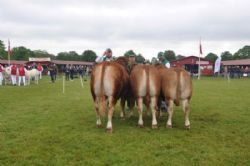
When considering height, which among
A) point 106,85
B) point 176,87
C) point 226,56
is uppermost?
point 226,56

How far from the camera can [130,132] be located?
8.58 m

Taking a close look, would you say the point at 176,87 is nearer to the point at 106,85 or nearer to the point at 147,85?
the point at 147,85

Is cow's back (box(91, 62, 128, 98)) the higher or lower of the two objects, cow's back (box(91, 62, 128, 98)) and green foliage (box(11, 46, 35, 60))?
the lower

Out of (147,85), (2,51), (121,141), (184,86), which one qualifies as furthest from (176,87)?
(2,51)

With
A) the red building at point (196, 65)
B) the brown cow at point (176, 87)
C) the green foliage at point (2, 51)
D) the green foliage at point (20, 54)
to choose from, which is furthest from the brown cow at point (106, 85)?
the green foliage at point (20, 54)

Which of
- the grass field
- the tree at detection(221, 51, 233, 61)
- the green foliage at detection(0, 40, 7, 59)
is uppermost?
the green foliage at detection(0, 40, 7, 59)

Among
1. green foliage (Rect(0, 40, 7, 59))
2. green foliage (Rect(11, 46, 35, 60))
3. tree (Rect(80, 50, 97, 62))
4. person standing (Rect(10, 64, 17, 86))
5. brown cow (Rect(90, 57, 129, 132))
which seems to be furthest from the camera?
tree (Rect(80, 50, 97, 62))

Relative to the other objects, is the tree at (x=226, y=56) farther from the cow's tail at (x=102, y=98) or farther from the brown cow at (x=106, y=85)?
the cow's tail at (x=102, y=98)

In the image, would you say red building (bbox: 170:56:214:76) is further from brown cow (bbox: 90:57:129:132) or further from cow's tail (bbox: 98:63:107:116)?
cow's tail (bbox: 98:63:107:116)

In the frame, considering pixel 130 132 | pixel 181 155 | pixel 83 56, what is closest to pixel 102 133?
pixel 130 132

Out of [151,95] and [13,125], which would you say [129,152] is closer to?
[151,95]

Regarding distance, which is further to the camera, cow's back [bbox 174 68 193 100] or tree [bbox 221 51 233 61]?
tree [bbox 221 51 233 61]

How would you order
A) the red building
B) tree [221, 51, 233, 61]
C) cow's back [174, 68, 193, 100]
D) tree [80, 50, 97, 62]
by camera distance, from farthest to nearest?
tree [80, 50, 97, 62], tree [221, 51, 233, 61], the red building, cow's back [174, 68, 193, 100]

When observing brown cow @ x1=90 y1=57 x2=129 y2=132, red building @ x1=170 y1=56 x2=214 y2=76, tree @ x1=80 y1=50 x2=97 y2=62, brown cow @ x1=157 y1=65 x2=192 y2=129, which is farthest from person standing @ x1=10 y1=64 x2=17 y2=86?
tree @ x1=80 y1=50 x2=97 y2=62
